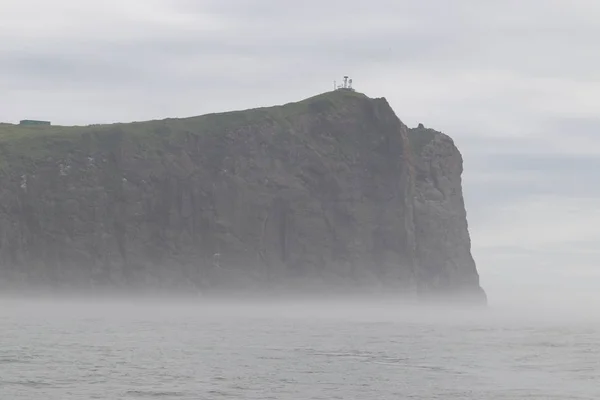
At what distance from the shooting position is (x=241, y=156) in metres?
192

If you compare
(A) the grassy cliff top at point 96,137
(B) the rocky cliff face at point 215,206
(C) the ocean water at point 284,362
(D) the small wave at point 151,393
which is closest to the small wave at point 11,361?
(C) the ocean water at point 284,362

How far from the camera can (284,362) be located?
60.4 meters

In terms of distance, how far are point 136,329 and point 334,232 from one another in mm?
104736

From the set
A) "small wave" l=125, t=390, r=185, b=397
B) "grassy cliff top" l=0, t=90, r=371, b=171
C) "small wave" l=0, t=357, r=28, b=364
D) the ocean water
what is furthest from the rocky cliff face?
"small wave" l=125, t=390, r=185, b=397

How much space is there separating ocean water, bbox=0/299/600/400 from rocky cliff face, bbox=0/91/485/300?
283ft

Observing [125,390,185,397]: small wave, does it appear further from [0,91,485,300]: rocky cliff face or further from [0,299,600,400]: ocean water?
[0,91,485,300]: rocky cliff face

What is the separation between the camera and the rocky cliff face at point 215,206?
18150 centimetres

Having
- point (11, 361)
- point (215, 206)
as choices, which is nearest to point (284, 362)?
point (11, 361)

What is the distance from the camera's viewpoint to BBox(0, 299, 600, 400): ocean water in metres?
47.2

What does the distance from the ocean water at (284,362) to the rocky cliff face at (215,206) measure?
86271mm

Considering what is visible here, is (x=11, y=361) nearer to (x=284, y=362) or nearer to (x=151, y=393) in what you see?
(x=151, y=393)

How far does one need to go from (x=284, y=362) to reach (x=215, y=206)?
129442mm

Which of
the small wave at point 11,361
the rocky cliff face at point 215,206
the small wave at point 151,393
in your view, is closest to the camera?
the small wave at point 151,393

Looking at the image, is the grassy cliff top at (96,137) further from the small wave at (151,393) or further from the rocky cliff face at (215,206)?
the small wave at (151,393)
